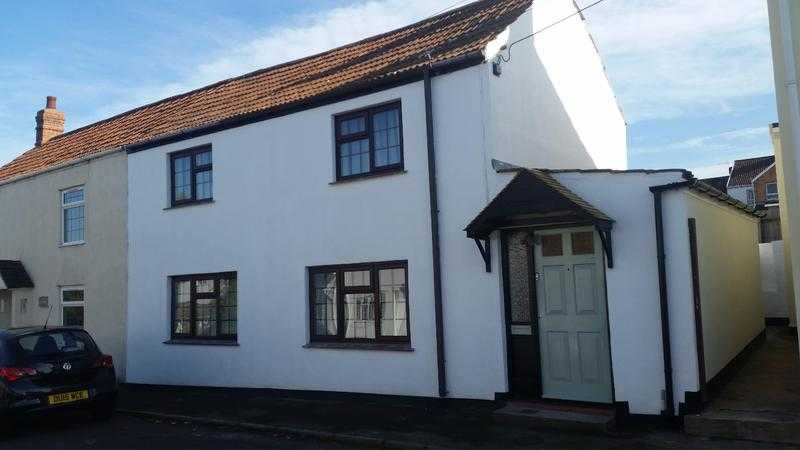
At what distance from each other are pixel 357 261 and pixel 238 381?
3585 mm

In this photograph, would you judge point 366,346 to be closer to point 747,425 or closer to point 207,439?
point 207,439

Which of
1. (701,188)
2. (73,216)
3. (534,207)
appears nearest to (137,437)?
(534,207)

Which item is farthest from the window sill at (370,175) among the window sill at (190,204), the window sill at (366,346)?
the window sill at (190,204)

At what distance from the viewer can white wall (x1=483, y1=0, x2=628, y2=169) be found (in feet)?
32.7

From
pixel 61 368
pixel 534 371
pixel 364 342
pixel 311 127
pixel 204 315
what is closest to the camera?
pixel 534 371

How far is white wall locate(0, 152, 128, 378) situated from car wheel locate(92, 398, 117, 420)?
13.0 feet

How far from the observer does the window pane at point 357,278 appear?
34.6 ft

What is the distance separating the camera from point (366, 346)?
1031 centimetres

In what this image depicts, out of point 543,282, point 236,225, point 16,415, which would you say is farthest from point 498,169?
point 16,415

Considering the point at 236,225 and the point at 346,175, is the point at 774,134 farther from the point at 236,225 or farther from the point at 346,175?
the point at 236,225

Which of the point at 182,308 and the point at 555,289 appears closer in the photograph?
the point at 555,289

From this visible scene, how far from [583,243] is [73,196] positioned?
1272 cm

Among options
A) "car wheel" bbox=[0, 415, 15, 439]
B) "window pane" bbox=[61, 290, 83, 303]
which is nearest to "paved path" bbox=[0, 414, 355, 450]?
"car wheel" bbox=[0, 415, 15, 439]

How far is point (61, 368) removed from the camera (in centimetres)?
959
